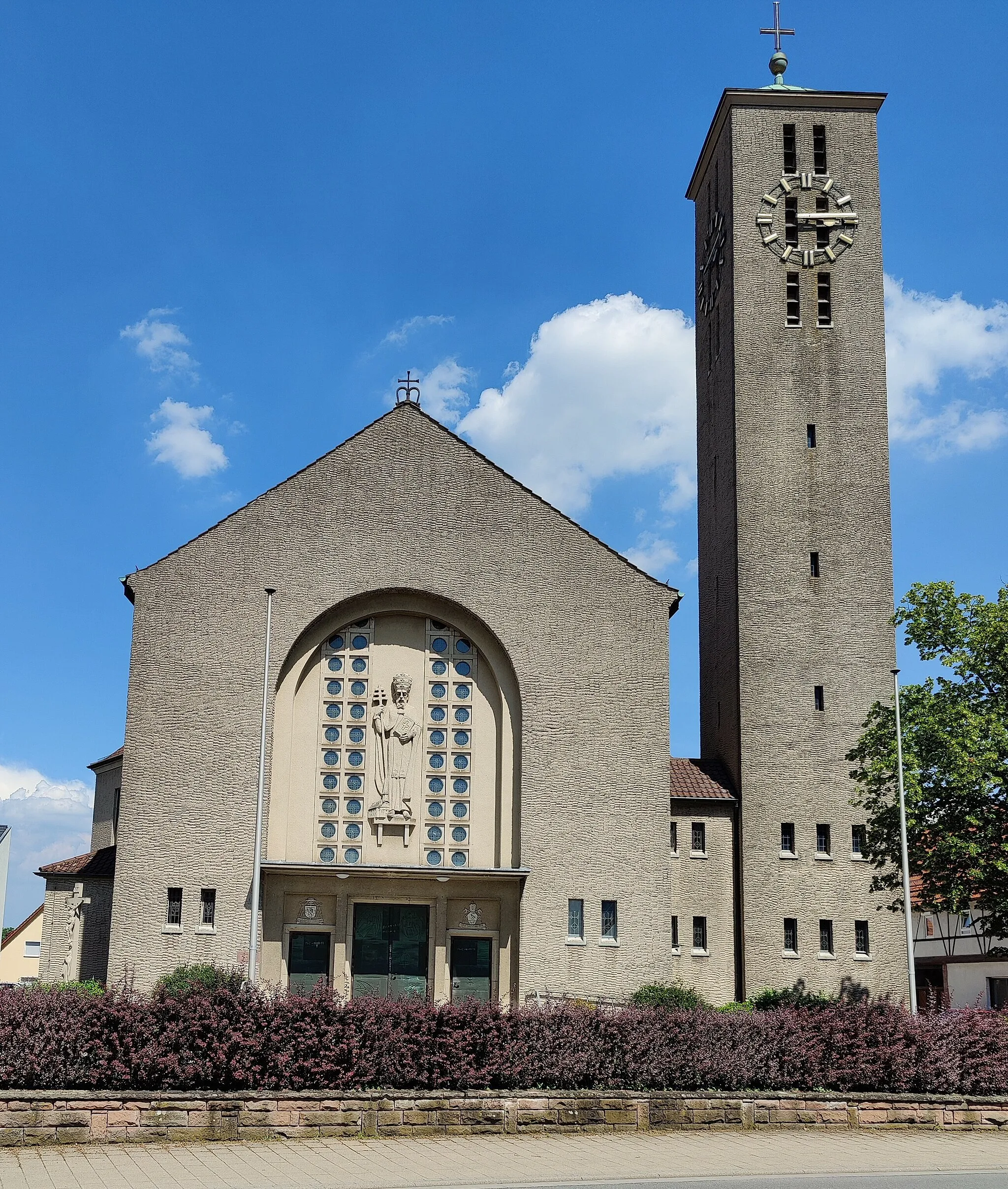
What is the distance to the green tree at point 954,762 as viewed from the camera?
27719 mm

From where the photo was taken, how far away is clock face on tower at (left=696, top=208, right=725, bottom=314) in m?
41.8

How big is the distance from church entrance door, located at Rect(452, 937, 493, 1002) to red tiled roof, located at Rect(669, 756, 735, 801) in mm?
6583

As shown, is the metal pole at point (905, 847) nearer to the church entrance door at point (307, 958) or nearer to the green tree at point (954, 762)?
the green tree at point (954, 762)

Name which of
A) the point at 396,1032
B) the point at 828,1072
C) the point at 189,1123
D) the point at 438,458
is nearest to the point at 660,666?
the point at 438,458

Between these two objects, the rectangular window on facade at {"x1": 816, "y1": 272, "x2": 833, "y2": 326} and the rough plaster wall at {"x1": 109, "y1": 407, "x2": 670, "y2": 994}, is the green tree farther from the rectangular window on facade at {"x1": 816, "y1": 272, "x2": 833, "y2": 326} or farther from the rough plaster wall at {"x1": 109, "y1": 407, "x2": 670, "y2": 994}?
the rectangular window on facade at {"x1": 816, "y1": 272, "x2": 833, "y2": 326}

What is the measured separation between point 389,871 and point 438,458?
1092 centimetres

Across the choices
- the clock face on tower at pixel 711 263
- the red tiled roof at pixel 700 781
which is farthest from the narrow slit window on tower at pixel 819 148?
the red tiled roof at pixel 700 781

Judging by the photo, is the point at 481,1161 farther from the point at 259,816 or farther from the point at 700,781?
the point at 700,781

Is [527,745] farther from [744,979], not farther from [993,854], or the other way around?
[993,854]

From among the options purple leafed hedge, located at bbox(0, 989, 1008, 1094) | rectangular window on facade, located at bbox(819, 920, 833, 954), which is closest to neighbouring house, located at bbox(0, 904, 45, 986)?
rectangular window on facade, located at bbox(819, 920, 833, 954)

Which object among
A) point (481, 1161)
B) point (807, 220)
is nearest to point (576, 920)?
point (481, 1161)

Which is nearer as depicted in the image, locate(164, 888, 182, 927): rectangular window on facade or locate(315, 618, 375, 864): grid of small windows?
locate(164, 888, 182, 927): rectangular window on facade

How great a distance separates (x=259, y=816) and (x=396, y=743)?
440cm

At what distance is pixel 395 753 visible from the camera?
109ft
